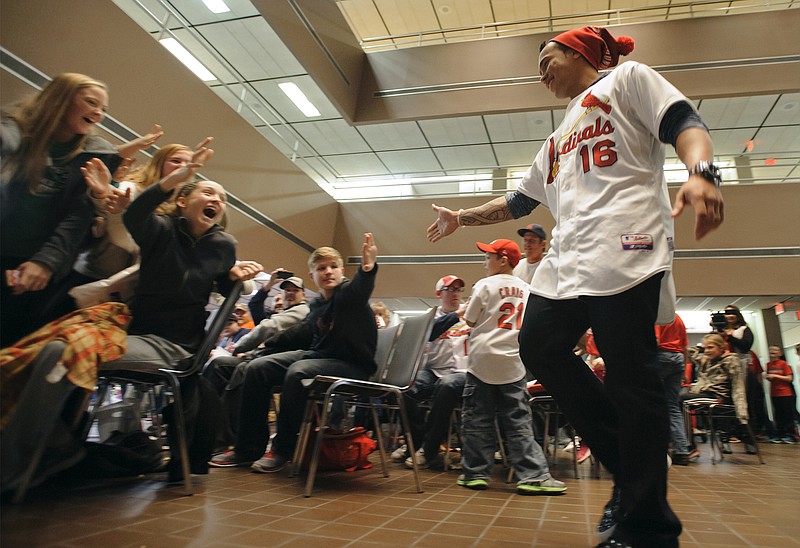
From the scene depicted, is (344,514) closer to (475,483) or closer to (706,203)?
(475,483)

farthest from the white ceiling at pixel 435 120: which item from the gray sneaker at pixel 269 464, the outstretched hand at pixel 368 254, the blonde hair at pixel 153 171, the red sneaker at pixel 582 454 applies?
the gray sneaker at pixel 269 464

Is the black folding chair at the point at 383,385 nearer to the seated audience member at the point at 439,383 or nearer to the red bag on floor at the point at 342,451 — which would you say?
the red bag on floor at the point at 342,451

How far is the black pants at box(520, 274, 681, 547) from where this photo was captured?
1061 mm

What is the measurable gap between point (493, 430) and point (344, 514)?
116cm

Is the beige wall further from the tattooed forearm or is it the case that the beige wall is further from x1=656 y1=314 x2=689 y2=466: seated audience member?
x1=656 y1=314 x2=689 y2=466: seated audience member

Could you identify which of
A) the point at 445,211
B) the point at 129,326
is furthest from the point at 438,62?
the point at 129,326

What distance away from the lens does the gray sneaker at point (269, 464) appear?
2498mm

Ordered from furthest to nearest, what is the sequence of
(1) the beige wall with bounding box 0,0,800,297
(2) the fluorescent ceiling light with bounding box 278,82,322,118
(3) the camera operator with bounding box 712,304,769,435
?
(2) the fluorescent ceiling light with bounding box 278,82,322,118
(3) the camera operator with bounding box 712,304,769,435
(1) the beige wall with bounding box 0,0,800,297

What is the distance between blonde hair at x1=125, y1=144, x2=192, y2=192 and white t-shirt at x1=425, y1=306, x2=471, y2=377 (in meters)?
2.22

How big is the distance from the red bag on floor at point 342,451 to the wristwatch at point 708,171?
2135 millimetres

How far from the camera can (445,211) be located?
1927 mm

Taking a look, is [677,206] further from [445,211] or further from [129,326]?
[129,326]

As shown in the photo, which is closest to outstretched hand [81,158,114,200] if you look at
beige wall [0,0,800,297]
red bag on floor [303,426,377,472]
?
red bag on floor [303,426,377,472]

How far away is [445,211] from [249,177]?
579 cm
